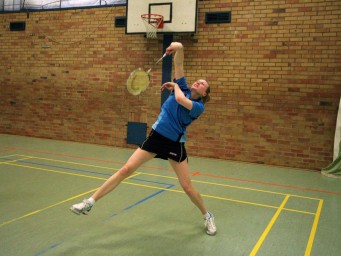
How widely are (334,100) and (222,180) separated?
316 cm

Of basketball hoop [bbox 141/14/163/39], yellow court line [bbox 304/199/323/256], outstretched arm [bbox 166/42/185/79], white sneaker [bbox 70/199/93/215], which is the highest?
basketball hoop [bbox 141/14/163/39]

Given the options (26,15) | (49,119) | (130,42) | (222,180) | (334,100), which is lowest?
(222,180)

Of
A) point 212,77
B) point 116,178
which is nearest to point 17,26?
point 212,77

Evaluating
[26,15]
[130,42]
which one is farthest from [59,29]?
[130,42]

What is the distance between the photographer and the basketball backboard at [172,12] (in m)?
8.18

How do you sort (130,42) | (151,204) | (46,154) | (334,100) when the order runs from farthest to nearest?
1. (130,42)
2. (46,154)
3. (334,100)
4. (151,204)

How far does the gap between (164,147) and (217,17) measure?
5.69 m

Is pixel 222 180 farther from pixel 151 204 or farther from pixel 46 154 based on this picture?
pixel 46 154

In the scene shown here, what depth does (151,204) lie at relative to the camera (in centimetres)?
474

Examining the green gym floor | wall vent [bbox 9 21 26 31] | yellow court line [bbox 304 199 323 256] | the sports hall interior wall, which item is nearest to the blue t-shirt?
the green gym floor

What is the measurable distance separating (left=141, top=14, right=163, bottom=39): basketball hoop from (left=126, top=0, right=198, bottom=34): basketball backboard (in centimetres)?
10

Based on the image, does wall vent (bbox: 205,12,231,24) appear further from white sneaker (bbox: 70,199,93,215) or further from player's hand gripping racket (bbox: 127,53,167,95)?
white sneaker (bbox: 70,199,93,215)

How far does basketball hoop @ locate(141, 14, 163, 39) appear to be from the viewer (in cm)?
840

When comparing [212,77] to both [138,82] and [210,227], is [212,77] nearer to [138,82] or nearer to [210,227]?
[138,82]
